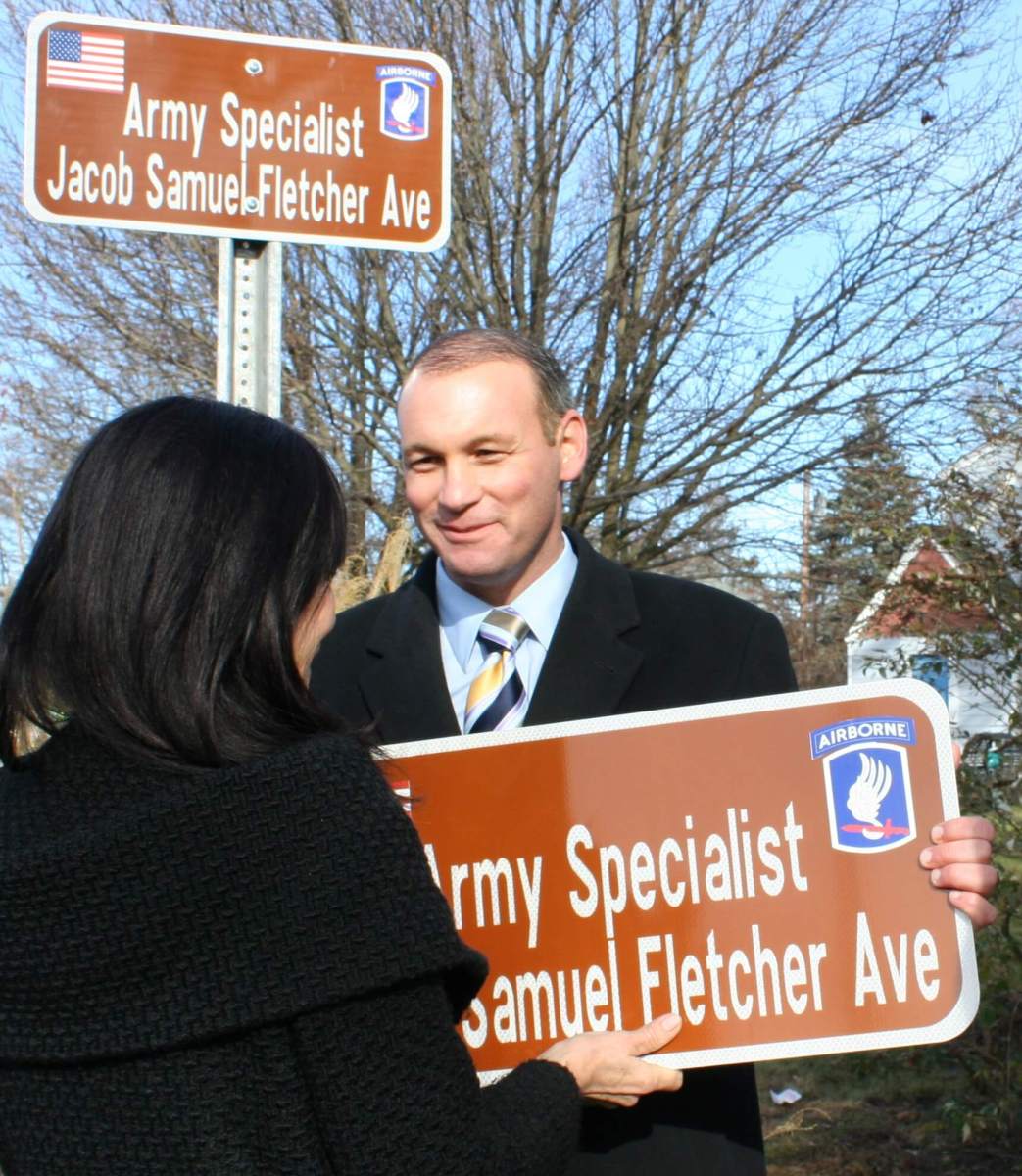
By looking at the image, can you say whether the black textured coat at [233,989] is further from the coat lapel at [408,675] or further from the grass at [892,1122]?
the grass at [892,1122]

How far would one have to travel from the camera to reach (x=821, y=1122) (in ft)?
18.7

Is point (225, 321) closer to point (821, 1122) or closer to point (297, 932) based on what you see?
point (297, 932)

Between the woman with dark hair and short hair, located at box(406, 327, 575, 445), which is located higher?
short hair, located at box(406, 327, 575, 445)

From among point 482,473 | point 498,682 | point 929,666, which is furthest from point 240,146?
point 929,666

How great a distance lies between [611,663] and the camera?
237cm

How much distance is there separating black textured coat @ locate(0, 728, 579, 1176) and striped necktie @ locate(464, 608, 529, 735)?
37.7 inches

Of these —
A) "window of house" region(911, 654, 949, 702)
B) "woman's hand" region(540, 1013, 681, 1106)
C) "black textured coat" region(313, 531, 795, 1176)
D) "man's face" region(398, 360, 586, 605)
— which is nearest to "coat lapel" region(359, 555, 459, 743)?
"black textured coat" region(313, 531, 795, 1176)

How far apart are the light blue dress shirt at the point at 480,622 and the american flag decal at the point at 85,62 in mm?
1063

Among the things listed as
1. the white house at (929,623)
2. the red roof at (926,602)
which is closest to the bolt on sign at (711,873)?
the white house at (929,623)

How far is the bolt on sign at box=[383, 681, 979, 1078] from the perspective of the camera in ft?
6.41

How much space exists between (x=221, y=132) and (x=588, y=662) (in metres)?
1.17

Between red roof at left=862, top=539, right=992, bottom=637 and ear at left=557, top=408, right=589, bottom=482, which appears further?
red roof at left=862, top=539, right=992, bottom=637

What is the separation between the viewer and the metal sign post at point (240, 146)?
2461 millimetres

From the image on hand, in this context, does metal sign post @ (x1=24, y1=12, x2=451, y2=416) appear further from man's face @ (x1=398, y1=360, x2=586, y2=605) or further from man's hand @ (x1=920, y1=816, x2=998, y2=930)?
man's hand @ (x1=920, y1=816, x2=998, y2=930)
